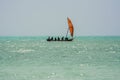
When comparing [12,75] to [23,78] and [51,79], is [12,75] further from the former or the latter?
[51,79]

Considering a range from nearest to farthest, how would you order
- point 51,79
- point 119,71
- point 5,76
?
point 51,79, point 5,76, point 119,71

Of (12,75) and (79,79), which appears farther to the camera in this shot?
(12,75)

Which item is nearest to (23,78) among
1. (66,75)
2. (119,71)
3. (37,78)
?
(37,78)

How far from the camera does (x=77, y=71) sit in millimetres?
33500

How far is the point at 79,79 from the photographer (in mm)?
28531

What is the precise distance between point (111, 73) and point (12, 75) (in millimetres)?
8862

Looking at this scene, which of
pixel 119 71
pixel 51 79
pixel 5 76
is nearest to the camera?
pixel 51 79

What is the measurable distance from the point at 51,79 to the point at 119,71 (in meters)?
7.88

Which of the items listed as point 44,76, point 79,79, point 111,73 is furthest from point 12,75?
point 111,73

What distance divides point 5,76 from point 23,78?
75.4 inches

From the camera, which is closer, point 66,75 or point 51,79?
point 51,79

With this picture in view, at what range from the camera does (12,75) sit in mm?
31062

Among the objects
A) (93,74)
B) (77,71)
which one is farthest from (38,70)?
(93,74)

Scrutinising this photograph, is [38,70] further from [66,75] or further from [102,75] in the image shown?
[102,75]
